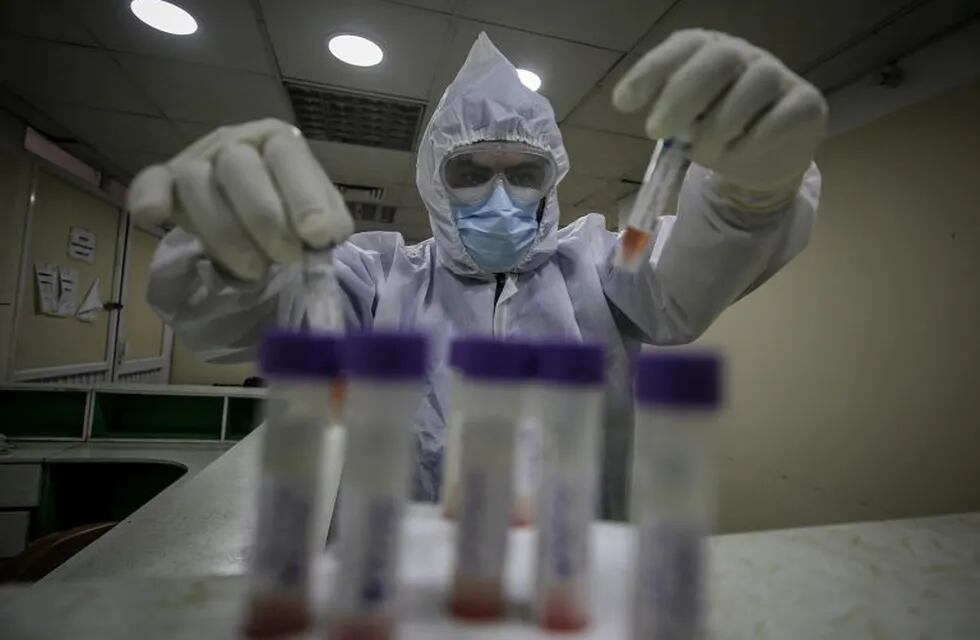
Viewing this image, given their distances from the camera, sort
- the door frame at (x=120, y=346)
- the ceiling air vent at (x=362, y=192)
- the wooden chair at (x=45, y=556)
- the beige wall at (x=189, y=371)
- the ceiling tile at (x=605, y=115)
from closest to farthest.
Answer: the wooden chair at (x=45, y=556), the ceiling tile at (x=605, y=115), the ceiling air vent at (x=362, y=192), the door frame at (x=120, y=346), the beige wall at (x=189, y=371)

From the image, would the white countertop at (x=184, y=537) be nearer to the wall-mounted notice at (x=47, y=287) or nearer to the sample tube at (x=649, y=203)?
the sample tube at (x=649, y=203)

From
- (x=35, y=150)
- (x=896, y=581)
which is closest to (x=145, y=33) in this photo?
(x=35, y=150)

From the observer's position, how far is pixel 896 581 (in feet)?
1.49

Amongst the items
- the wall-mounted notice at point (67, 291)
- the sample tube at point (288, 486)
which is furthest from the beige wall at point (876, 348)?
the wall-mounted notice at point (67, 291)

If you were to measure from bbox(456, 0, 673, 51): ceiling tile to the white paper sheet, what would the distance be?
2.97 metres

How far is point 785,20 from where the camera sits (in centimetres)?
158

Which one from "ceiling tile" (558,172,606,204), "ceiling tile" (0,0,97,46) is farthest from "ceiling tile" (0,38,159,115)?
"ceiling tile" (558,172,606,204)

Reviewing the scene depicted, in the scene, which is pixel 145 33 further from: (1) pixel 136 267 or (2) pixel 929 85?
(2) pixel 929 85

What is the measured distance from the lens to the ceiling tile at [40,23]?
1.66m

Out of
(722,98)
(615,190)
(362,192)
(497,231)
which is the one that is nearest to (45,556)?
(497,231)

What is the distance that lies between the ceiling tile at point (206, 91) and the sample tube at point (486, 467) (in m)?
2.13

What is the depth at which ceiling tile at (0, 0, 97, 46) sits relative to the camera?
166cm

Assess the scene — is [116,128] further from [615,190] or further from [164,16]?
[615,190]

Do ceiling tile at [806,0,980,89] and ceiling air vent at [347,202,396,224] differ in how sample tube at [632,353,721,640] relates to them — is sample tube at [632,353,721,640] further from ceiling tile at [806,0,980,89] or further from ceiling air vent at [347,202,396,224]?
ceiling air vent at [347,202,396,224]
